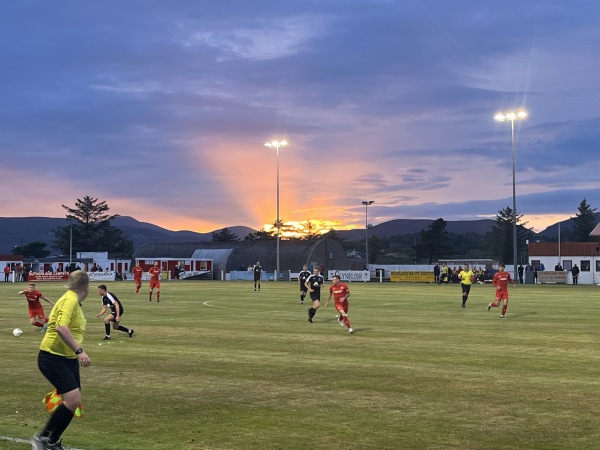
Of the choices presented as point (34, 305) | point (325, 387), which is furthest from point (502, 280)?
point (325, 387)

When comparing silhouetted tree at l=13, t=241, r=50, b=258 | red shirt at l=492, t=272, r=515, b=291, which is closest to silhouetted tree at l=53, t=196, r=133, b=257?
silhouetted tree at l=13, t=241, r=50, b=258

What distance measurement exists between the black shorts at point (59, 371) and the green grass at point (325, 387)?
1043 millimetres

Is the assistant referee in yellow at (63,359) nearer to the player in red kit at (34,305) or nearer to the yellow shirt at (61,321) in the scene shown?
the yellow shirt at (61,321)

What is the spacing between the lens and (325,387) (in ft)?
44.2

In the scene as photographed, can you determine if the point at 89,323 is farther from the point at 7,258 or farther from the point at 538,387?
the point at 7,258

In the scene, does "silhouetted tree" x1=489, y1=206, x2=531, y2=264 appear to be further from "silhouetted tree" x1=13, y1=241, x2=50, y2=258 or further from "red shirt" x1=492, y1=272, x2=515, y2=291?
"red shirt" x1=492, y1=272, x2=515, y2=291

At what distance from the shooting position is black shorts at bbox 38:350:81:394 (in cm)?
877

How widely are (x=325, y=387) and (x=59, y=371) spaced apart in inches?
228

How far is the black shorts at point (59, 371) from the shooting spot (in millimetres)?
8773

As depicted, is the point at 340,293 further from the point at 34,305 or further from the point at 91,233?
the point at 91,233

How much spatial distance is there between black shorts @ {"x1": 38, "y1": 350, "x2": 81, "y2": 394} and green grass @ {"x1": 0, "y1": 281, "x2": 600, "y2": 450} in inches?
41.1

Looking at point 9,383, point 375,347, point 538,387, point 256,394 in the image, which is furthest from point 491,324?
point 9,383

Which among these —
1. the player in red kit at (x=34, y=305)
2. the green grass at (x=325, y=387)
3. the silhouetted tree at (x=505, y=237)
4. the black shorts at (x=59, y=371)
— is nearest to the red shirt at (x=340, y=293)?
the green grass at (x=325, y=387)

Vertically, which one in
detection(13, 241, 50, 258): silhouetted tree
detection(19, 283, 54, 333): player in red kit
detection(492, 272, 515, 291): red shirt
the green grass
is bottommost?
the green grass
